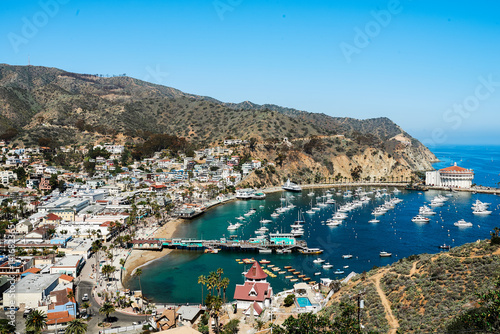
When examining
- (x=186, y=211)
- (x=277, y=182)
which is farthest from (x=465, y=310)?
(x=277, y=182)

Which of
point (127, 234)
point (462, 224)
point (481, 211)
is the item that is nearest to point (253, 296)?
point (127, 234)

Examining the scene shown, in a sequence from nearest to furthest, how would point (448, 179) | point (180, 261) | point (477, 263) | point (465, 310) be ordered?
point (465, 310) < point (477, 263) < point (180, 261) < point (448, 179)

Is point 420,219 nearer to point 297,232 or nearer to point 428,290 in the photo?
point 297,232

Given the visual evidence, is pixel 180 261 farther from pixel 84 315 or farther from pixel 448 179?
pixel 448 179

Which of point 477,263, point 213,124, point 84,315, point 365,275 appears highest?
point 213,124

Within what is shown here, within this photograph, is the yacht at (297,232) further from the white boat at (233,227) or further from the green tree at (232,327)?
the green tree at (232,327)

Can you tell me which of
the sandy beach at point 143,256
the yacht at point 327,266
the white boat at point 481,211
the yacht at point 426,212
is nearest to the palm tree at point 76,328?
the sandy beach at point 143,256

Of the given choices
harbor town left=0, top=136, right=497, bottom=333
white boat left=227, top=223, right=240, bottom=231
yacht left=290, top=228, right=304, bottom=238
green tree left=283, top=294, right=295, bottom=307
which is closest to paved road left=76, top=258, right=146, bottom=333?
harbor town left=0, top=136, right=497, bottom=333
